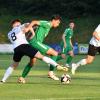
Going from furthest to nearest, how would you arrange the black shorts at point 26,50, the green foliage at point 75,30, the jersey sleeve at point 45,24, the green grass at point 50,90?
the green foliage at point 75,30, the jersey sleeve at point 45,24, the black shorts at point 26,50, the green grass at point 50,90

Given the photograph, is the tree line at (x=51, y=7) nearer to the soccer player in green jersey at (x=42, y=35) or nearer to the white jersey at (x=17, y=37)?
the soccer player in green jersey at (x=42, y=35)

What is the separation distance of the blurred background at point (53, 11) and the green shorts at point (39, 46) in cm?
3706

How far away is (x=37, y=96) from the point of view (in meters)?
13.1

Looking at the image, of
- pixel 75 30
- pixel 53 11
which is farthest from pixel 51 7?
pixel 75 30

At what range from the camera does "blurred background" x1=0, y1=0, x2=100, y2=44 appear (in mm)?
55562

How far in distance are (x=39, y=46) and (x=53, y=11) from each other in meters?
42.9

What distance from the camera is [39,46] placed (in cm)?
1677

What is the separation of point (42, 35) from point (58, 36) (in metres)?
34.8

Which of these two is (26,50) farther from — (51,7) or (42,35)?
(51,7)

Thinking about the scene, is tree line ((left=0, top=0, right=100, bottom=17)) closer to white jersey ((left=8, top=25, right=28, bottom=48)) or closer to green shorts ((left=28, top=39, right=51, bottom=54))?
green shorts ((left=28, top=39, right=51, bottom=54))

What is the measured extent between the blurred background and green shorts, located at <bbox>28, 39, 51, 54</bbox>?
37058 millimetres

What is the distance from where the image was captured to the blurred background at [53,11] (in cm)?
5556

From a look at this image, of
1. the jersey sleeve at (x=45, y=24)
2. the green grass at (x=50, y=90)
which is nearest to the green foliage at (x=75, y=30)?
the green grass at (x=50, y=90)

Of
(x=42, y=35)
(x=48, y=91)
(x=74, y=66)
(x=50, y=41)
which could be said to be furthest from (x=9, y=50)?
(x=48, y=91)
